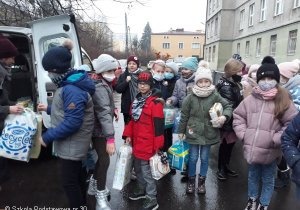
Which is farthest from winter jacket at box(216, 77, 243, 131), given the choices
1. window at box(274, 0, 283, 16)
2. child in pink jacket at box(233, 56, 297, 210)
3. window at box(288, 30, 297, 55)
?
window at box(274, 0, 283, 16)

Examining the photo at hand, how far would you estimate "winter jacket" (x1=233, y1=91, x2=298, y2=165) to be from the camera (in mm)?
2484

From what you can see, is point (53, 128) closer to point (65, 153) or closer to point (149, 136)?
point (65, 153)

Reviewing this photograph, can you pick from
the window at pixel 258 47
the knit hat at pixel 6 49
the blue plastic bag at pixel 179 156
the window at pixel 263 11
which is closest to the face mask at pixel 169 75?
the blue plastic bag at pixel 179 156

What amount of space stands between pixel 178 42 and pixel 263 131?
68343 millimetres

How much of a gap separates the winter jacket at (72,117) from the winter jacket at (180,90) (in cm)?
169

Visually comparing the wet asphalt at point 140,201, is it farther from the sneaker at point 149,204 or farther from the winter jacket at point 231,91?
the winter jacket at point 231,91

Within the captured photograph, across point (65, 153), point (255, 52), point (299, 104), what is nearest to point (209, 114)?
point (299, 104)

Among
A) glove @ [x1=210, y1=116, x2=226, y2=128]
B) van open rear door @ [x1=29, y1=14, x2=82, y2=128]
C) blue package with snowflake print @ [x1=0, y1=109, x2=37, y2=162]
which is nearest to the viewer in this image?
blue package with snowflake print @ [x1=0, y1=109, x2=37, y2=162]

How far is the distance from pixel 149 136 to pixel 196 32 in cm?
7172

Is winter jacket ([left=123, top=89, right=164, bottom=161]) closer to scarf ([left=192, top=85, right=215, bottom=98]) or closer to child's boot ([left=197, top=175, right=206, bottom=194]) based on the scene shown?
scarf ([left=192, top=85, right=215, bottom=98])

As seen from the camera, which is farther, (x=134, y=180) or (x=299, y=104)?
(x=134, y=180)

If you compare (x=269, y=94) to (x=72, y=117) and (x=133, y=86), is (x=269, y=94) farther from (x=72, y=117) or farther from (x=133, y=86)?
(x=72, y=117)

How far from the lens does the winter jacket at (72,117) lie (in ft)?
7.07

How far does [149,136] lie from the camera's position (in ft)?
9.08
